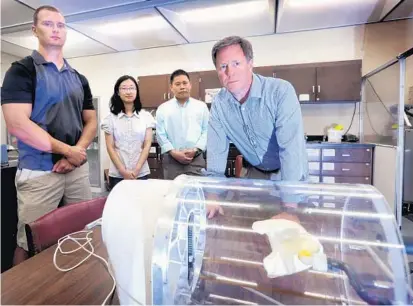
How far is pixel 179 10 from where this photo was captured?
316 cm

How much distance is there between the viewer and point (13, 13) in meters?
3.18

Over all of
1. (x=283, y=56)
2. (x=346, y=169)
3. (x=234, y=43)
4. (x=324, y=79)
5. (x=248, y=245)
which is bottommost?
(x=346, y=169)

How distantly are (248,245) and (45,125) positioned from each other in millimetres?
1328

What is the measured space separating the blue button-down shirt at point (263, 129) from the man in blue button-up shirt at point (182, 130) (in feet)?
2.81

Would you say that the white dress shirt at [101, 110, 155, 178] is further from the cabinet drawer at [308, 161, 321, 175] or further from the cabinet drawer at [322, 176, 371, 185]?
the cabinet drawer at [322, 176, 371, 185]

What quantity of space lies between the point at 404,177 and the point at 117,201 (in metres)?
3.33

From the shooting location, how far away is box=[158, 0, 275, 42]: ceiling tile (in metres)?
3.04

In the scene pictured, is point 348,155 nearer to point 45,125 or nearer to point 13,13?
point 45,125

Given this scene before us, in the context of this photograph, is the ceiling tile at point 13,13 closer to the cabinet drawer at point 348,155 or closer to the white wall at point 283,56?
the white wall at point 283,56

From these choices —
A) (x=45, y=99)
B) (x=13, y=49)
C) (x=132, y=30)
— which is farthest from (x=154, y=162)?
(x=13, y=49)

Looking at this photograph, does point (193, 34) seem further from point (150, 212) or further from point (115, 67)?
point (150, 212)

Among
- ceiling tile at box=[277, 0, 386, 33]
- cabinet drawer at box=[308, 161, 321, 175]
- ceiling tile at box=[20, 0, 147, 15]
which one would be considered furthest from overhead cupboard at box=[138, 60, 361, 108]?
ceiling tile at box=[20, 0, 147, 15]

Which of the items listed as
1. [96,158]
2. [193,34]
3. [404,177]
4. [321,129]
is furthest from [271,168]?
[96,158]

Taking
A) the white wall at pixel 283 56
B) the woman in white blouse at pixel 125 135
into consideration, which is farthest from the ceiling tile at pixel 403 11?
the woman in white blouse at pixel 125 135
